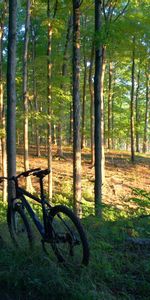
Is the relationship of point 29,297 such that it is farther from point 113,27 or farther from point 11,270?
point 113,27

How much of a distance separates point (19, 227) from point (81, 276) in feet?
6.58

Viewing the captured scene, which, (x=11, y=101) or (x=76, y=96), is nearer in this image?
(x=11, y=101)

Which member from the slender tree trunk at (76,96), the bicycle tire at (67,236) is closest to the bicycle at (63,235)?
the bicycle tire at (67,236)

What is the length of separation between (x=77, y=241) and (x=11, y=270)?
0.90m

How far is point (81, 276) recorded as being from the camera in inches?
162

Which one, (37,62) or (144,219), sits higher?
(37,62)

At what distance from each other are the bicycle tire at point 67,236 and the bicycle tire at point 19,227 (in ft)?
2.42

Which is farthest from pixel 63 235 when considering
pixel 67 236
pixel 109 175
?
pixel 109 175

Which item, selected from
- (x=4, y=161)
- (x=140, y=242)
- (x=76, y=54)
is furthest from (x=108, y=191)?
(x=140, y=242)

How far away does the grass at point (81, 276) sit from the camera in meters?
3.86

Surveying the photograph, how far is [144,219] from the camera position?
22.2ft

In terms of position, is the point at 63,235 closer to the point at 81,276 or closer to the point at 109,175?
the point at 81,276

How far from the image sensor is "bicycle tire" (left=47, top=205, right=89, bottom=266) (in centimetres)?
427

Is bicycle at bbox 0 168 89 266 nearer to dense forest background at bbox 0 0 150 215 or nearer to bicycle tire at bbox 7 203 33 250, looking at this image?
bicycle tire at bbox 7 203 33 250
